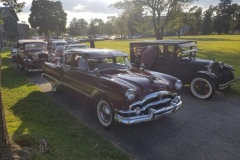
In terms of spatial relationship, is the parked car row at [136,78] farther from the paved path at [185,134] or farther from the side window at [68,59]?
the paved path at [185,134]

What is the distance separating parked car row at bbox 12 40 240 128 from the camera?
463 centimetres

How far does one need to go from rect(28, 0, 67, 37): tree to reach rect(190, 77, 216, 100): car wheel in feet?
206

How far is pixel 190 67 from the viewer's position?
787 centimetres

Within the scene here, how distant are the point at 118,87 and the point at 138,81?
1.90ft

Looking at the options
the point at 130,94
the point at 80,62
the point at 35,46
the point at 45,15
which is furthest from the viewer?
the point at 45,15

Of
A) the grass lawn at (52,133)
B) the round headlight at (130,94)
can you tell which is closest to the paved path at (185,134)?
the grass lawn at (52,133)

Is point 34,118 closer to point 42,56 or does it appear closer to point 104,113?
point 104,113

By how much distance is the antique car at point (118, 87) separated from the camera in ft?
15.0

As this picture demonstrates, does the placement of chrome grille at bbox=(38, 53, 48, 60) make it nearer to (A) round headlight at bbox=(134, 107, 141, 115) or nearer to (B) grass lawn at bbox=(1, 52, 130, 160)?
(B) grass lawn at bbox=(1, 52, 130, 160)

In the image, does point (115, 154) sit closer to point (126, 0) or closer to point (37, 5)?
point (126, 0)

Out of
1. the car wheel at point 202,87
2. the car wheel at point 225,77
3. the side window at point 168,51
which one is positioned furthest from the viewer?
the side window at point 168,51

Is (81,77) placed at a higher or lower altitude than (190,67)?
higher

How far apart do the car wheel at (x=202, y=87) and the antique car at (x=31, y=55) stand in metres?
8.98

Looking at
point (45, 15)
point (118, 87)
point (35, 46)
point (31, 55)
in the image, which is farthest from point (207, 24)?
point (118, 87)
